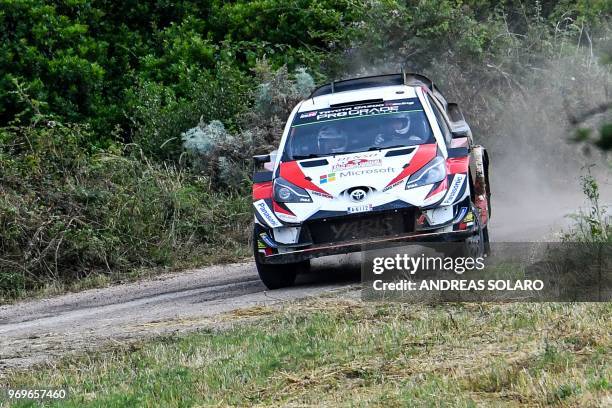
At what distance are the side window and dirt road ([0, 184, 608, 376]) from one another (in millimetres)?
1741

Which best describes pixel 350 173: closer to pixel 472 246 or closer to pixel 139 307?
pixel 472 246

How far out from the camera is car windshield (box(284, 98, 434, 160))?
12062mm

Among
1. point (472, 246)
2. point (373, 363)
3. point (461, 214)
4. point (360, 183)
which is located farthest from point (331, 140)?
point (373, 363)

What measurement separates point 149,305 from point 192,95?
351 inches

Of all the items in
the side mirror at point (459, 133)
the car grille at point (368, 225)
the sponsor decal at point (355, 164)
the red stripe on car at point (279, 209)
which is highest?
the side mirror at point (459, 133)

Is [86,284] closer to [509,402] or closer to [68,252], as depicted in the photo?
[68,252]

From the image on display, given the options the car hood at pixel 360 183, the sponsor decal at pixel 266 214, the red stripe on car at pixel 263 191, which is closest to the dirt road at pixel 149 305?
the sponsor decal at pixel 266 214

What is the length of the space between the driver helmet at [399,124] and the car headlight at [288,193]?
1296mm

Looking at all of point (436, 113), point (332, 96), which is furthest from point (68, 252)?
point (436, 113)

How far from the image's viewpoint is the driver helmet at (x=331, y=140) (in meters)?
12.1

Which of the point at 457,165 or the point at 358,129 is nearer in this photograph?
the point at 457,165

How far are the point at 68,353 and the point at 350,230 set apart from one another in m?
3.03

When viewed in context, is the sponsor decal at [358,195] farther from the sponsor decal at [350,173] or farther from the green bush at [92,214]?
the green bush at [92,214]

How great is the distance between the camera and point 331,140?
12.3m
